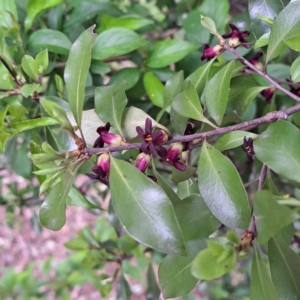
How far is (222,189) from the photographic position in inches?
21.1

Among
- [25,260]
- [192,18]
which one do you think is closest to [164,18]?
[192,18]

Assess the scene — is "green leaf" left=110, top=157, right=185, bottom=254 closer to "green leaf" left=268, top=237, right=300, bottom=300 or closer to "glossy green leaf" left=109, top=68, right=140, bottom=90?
"green leaf" left=268, top=237, right=300, bottom=300

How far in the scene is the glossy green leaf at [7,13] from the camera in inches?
30.9

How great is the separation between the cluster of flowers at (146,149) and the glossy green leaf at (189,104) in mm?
56

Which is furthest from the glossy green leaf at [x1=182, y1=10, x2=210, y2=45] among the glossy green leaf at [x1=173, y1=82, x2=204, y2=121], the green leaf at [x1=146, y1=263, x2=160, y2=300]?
the green leaf at [x1=146, y1=263, x2=160, y2=300]

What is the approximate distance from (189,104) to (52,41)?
0.39 meters

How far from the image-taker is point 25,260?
3.01 metres

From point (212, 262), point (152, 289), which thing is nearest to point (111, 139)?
point (212, 262)

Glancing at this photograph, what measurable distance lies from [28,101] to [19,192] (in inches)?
29.4

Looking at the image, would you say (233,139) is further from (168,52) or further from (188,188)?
(168,52)

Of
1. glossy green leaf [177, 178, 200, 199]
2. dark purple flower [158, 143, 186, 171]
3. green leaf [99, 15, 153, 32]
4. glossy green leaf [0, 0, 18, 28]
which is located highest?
glossy green leaf [0, 0, 18, 28]

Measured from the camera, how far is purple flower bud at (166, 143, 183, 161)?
1.90 ft

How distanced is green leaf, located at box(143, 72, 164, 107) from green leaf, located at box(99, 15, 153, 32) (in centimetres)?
12

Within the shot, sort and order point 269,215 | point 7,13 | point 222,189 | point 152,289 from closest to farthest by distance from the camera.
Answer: point 269,215, point 222,189, point 7,13, point 152,289
